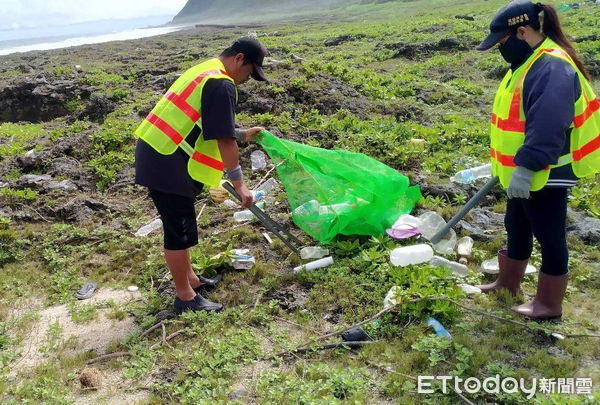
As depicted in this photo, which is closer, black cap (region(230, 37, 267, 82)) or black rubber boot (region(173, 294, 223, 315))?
black cap (region(230, 37, 267, 82))

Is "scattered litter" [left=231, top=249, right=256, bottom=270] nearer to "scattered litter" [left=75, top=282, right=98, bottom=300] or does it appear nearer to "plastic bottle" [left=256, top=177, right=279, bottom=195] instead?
"scattered litter" [left=75, top=282, right=98, bottom=300]

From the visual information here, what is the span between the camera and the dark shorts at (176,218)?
10.3 feet

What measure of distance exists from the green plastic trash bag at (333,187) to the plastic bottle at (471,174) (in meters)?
1.20

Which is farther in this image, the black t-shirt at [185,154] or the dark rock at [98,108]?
the dark rock at [98,108]

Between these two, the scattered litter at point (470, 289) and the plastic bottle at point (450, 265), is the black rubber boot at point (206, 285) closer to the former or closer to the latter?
the plastic bottle at point (450, 265)

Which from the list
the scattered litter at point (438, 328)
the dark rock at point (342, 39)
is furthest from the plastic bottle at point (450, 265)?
the dark rock at point (342, 39)

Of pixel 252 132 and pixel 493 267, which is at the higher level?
pixel 252 132

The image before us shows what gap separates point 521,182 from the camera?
8.35 feet

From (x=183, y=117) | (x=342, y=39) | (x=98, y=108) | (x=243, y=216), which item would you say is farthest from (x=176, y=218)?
(x=342, y=39)

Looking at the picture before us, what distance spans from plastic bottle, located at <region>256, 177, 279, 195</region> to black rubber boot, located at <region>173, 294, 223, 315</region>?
2071 millimetres

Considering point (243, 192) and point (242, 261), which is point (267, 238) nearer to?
point (242, 261)

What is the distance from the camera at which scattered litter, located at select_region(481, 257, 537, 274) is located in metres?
3.52

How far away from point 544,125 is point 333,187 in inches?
68.7

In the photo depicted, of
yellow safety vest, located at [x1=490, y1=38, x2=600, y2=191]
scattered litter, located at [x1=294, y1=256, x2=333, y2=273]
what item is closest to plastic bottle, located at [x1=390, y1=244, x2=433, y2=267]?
scattered litter, located at [x1=294, y1=256, x2=333, y2=273]
